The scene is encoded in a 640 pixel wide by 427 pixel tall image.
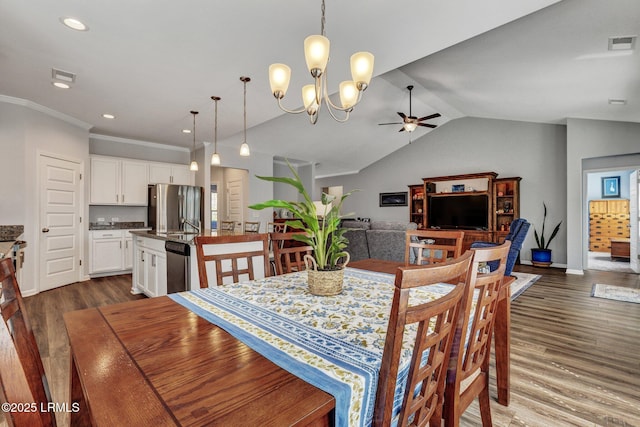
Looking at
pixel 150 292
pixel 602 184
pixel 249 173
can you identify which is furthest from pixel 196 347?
pixel 602 184

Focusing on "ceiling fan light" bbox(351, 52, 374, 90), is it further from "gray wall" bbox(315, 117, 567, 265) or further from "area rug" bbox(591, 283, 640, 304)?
"gray wall" bbox(315, 117, 567, 265)

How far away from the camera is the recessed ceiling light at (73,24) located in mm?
2279

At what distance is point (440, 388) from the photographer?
0.96 meters

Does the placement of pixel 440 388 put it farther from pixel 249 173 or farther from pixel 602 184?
pixel 602 184

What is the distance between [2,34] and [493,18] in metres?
3.91

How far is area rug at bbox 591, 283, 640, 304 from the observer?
3.98m

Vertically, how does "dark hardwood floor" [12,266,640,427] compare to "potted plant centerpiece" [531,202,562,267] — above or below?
below

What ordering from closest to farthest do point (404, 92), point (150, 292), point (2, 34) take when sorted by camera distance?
1. point (2, 34)
2. point (150, 292)
3. point (404, 92)

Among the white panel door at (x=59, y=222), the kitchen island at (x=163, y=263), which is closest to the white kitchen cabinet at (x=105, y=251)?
the white panel door at (x=59, y=222)

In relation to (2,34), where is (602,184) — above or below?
below

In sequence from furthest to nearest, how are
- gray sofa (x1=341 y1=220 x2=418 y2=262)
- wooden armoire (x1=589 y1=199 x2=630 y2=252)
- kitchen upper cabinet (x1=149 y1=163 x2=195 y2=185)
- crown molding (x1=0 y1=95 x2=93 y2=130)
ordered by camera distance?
wooden armoire (x1=589 y1=199 x2=630 y2=252)
kitchen upper cabinet (x1=149 y1=163 x2=195 y2=185)
gray sofa (x1=341 y1=220 x2=418 y2=262)
crown molding (x1=0 y1=95 x2=93 y2=130)

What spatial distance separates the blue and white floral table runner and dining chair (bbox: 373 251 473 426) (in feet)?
0.16

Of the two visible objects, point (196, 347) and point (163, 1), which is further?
point (163, 1)

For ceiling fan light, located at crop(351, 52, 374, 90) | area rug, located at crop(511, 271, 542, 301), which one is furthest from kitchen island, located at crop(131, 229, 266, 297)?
area rug, located at crop(511, 271, 542, 301)
